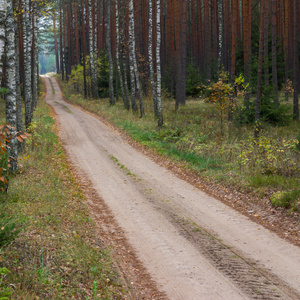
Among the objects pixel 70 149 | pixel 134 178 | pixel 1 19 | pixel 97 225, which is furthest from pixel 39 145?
pixel 1 19

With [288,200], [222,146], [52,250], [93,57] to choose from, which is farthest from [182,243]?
[93,57]

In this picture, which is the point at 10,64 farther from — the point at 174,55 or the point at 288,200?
the point at 174,55

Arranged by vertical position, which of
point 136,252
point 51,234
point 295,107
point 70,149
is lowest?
point 136,252

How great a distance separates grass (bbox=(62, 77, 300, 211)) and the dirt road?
5.30ft

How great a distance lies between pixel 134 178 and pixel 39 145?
20.1 ft

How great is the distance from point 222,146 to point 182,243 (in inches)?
341

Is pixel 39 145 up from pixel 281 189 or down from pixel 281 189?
up

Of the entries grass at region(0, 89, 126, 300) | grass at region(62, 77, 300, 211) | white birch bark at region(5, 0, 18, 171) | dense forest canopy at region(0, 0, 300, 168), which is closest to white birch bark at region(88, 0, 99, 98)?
dense forest canopy at region(0, 0, 300, 168)

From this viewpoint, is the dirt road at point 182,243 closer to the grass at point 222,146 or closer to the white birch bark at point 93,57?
the grass at point 222,146

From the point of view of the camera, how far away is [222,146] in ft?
47.7

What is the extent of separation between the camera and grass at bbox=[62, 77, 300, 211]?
10055 millimetres

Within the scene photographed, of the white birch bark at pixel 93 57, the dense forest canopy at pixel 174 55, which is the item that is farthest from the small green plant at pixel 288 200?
the white birch bark at pixel 93 57

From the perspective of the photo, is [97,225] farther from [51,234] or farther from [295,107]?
[295,107]

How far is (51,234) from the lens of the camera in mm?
6297
